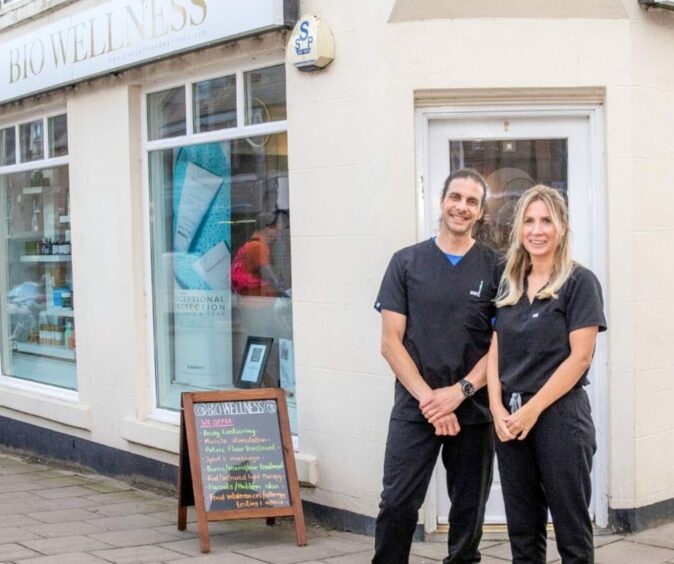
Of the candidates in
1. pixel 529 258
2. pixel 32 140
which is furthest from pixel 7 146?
pixel 529 258

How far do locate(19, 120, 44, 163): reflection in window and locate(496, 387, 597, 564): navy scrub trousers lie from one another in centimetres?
596

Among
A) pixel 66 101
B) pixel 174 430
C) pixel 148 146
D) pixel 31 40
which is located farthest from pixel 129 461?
pixel 31 40

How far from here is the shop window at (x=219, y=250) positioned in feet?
23.2

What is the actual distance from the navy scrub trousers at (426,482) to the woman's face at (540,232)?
3.07ft

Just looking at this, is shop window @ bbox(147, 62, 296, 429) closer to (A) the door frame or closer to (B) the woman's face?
(A) the door frame

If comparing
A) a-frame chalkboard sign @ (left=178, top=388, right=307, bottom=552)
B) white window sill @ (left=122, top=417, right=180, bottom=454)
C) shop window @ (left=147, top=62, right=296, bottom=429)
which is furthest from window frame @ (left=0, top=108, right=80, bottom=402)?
a-frame chalkboard sign @ (left=178, top=388, right=307, bottom=552)

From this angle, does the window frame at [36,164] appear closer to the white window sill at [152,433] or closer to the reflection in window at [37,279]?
the reflection in window at [37,279]

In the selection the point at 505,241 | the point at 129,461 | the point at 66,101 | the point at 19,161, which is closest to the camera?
the point at 505,241

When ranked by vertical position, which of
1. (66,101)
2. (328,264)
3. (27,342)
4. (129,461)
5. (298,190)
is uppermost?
(66,101)

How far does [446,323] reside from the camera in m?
4.88

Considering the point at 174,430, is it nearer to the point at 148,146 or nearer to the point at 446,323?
the point at 148,146

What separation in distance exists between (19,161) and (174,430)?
3451 millimetres

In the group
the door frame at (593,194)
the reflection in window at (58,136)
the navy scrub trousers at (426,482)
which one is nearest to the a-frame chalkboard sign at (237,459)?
the door frame at (593,194)

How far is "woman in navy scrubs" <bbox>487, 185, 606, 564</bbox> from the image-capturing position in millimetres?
4340
